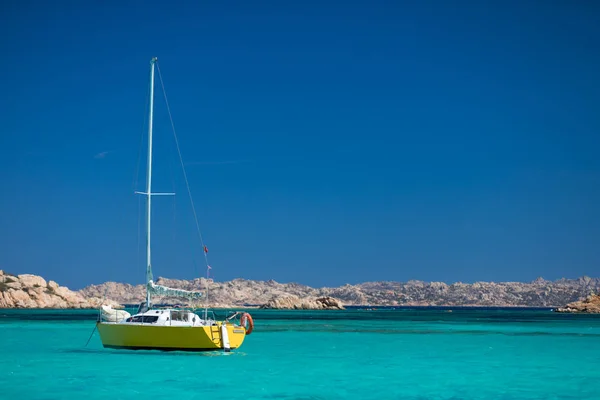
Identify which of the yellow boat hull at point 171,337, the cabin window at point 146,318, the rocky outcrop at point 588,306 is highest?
the rocky outcrop at point 588,306

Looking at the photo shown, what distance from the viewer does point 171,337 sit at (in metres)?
41.1

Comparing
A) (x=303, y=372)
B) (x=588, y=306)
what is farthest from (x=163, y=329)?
(x=588, y=306)

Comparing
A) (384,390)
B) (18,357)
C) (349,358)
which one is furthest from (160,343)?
(384,390)

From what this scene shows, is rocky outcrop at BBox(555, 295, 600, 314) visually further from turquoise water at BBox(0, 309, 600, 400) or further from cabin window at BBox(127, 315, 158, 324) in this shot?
cabin window at BBox(127, 315, 158, 324)

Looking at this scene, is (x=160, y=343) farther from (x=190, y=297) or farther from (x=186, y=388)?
(x=186, y=388)

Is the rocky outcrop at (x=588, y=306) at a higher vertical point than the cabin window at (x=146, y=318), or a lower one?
higher

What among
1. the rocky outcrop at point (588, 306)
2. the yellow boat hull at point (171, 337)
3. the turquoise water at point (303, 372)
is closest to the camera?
the turquoise water at point (303, 372)

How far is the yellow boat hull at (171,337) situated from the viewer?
40750 millimetres

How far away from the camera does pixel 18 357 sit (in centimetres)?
4300

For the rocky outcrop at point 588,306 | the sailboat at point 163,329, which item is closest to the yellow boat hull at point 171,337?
the sailboat at point 163,329

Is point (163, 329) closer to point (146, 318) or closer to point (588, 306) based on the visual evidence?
point (146, 318)

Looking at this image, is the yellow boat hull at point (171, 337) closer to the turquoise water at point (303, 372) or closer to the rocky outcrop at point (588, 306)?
the turquoise water at point (303, 372)

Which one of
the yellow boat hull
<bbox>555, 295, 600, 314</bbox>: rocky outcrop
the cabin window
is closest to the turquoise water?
the yellow boat hull

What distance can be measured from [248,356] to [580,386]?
65.6 feet
